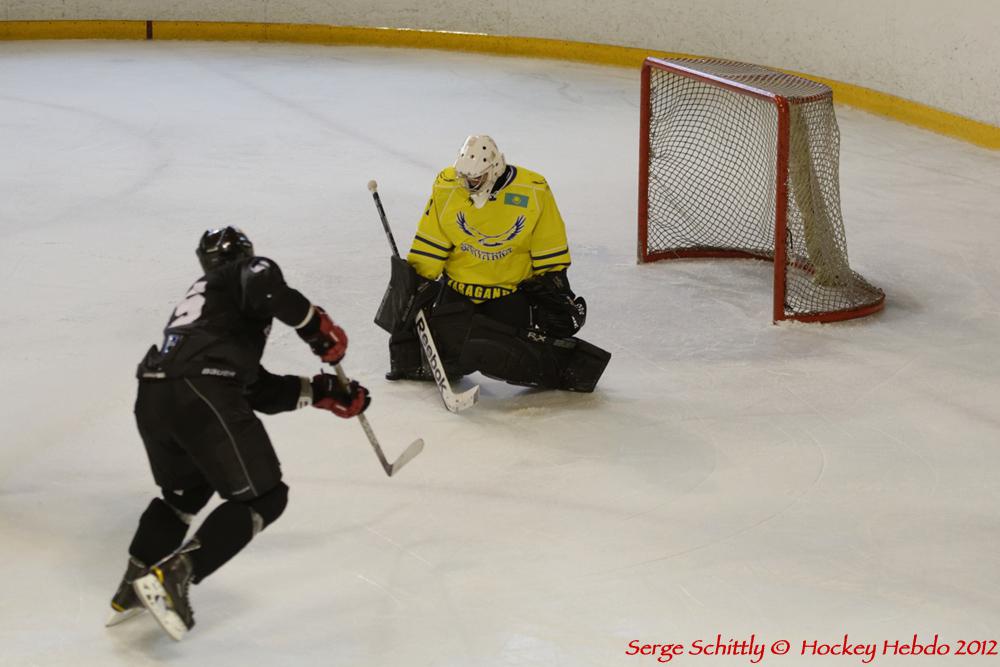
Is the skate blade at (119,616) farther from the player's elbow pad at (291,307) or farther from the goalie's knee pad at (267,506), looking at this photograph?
the player's elbow pad at (291,307)

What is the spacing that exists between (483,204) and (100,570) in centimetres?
162

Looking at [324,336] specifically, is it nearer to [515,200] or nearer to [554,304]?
[515,200]

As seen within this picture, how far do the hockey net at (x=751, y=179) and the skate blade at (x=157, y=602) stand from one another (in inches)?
114

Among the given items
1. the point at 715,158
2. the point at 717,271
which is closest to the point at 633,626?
the point at 717,271

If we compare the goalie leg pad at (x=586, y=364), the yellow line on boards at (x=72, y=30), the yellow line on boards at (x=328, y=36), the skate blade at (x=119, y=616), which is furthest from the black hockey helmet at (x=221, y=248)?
the yellow line on boards at (x=72, y=30)

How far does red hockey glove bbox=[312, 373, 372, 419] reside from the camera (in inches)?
128

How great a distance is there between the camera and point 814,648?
3027mm

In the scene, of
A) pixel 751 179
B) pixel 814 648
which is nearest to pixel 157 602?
pixel 814 648

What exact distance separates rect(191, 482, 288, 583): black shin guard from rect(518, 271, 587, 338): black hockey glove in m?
1.60

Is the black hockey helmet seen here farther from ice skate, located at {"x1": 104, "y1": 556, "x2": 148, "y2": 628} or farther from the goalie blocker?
the goalie blocker

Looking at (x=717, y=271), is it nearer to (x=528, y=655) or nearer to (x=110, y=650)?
(x=528, y=655)

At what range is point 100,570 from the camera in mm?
3352

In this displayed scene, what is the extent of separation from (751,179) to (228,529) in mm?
3800

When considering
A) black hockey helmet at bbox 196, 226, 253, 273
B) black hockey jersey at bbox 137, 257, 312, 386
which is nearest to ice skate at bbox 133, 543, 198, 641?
black hockey jersey at bbox 137, 257, 312, 386
